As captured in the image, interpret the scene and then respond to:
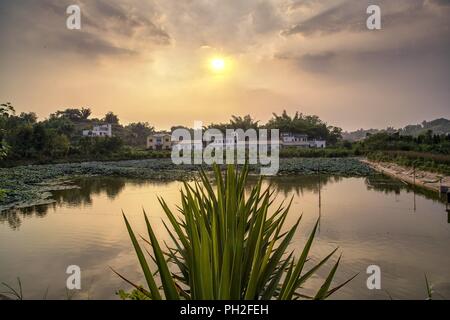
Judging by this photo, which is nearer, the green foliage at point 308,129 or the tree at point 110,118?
the green foliage at point 308,129

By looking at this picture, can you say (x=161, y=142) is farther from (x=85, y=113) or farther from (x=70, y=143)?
(x=85, y=113)

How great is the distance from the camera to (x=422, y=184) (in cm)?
1121

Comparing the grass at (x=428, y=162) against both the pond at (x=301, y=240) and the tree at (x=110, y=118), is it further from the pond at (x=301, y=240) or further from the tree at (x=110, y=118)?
the tree at (x=110, y=118)

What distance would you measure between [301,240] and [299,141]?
3596 centimetres

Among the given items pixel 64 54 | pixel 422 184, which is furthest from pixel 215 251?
pixel 422 184

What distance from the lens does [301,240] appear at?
18.2 ft

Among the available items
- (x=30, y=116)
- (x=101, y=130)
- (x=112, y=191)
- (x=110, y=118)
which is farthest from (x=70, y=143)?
(x=112, y=191)

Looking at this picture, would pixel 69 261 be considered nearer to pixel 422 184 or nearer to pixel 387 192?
pixel 387 192

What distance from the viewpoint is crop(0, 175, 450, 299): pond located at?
393cm

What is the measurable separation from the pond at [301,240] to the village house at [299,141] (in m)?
29.3

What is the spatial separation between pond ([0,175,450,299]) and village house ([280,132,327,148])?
96.1ft

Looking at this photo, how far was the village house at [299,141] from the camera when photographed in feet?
130

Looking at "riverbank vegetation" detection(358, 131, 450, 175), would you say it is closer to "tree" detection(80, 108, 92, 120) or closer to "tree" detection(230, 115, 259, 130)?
"tree" detection(230, 115, 259, 130)

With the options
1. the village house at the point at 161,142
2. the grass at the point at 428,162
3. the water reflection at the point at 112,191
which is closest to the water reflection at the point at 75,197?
the water reflection at the point at 112,191
